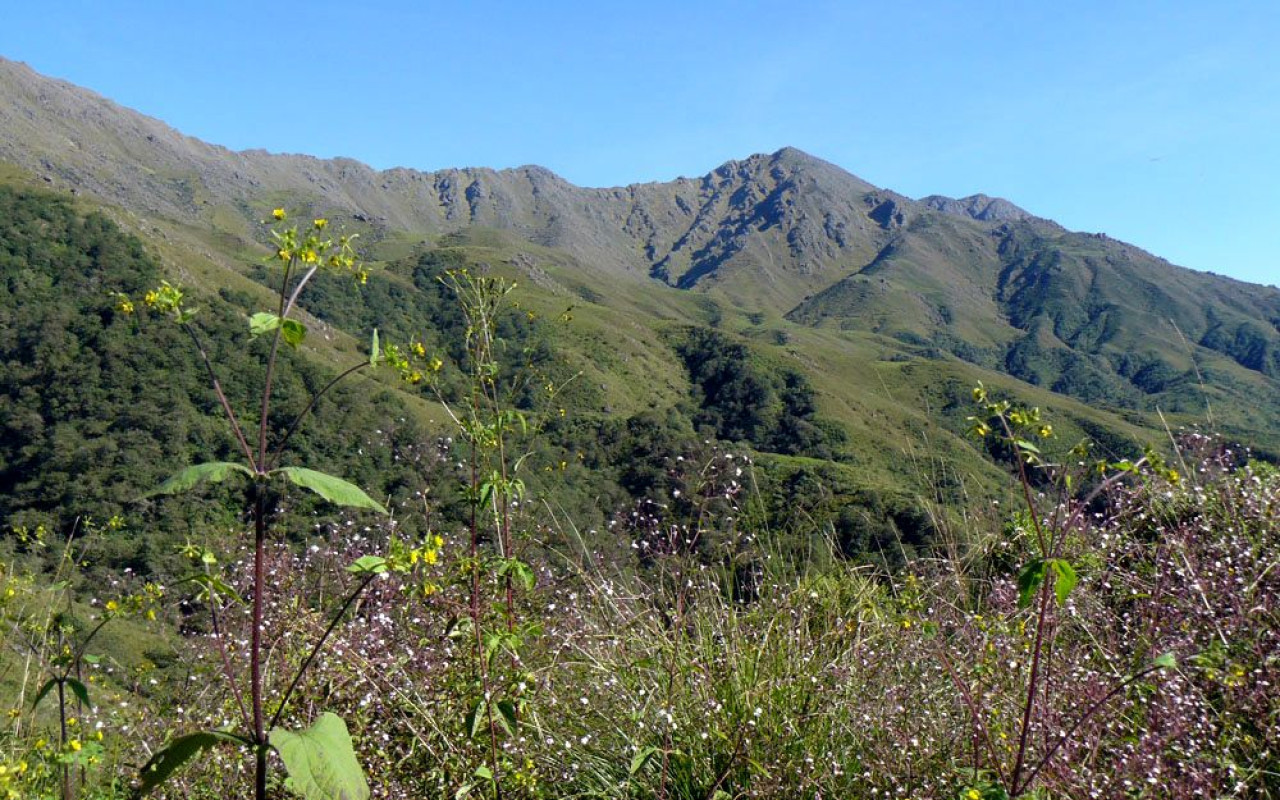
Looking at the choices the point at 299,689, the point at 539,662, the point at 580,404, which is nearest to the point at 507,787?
the point at 539,662

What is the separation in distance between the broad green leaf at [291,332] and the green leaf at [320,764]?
0.74m

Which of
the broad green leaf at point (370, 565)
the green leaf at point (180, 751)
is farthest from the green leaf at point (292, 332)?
the green leaf at point (180, 751)

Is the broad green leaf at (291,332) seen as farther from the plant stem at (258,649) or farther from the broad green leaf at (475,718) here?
the broad green leaf at (475,718)

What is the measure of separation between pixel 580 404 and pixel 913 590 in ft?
291

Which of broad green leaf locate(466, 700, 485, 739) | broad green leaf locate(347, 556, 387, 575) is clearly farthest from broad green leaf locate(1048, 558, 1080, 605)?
broad green leaf locate(466, 700, 485, 739)

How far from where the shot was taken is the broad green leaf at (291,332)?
1528 mm

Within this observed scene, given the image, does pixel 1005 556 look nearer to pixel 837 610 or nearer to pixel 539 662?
pixel 837 610

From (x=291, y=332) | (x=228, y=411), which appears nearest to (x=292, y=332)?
(x=291, y=332)

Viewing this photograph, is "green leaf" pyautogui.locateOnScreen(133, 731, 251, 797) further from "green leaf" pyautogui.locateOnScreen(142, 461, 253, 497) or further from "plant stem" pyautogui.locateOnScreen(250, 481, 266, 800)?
"green leaf" pyautogui.locateOnScreen(142, 461, 253, 497)

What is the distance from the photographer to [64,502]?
42.1 meters

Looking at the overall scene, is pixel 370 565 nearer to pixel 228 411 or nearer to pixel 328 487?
pixel 328 487

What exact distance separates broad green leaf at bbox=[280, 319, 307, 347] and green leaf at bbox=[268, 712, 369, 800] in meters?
0.74

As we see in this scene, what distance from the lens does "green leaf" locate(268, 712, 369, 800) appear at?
1342 millimetres

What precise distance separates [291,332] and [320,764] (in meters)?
0.82
